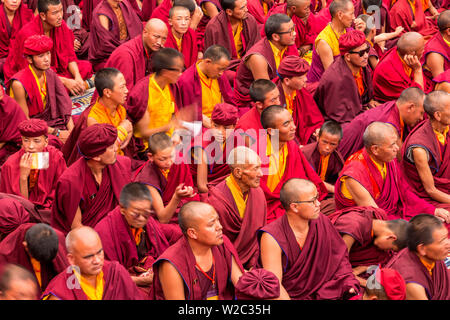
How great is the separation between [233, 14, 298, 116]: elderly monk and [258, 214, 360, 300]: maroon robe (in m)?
2.88

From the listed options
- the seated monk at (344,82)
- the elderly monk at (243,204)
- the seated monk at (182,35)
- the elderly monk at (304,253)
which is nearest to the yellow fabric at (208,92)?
the seated monk at (344,82)

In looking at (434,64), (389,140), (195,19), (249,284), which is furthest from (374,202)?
(195,19)

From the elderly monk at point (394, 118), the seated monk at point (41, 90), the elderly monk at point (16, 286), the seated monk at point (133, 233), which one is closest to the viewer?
the elderly monk at point (16, 286)

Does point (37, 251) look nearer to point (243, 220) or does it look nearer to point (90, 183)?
point (90, 183)

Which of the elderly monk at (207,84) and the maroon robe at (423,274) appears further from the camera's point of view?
the elderly monk at (207,84)

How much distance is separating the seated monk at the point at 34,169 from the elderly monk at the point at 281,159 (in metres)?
1.71

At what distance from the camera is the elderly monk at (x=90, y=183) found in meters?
6.55

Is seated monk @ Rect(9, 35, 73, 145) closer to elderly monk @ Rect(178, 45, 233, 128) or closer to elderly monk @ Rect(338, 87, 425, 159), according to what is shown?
elderly monk @ Rect(178, 45, 233, 128)

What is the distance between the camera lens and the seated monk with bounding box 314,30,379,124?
847 cm

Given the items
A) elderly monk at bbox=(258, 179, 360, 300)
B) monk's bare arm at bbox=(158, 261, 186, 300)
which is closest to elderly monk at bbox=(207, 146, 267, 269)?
elderly monk at bbox=(258, 179, 360, 300)

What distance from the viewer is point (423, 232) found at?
574 cm

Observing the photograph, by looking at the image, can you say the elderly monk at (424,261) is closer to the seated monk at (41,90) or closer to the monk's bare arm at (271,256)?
the monk's bare arm at (271,256)

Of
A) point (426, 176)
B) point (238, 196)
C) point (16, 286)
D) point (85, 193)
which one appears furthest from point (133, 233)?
point (426, 176)
